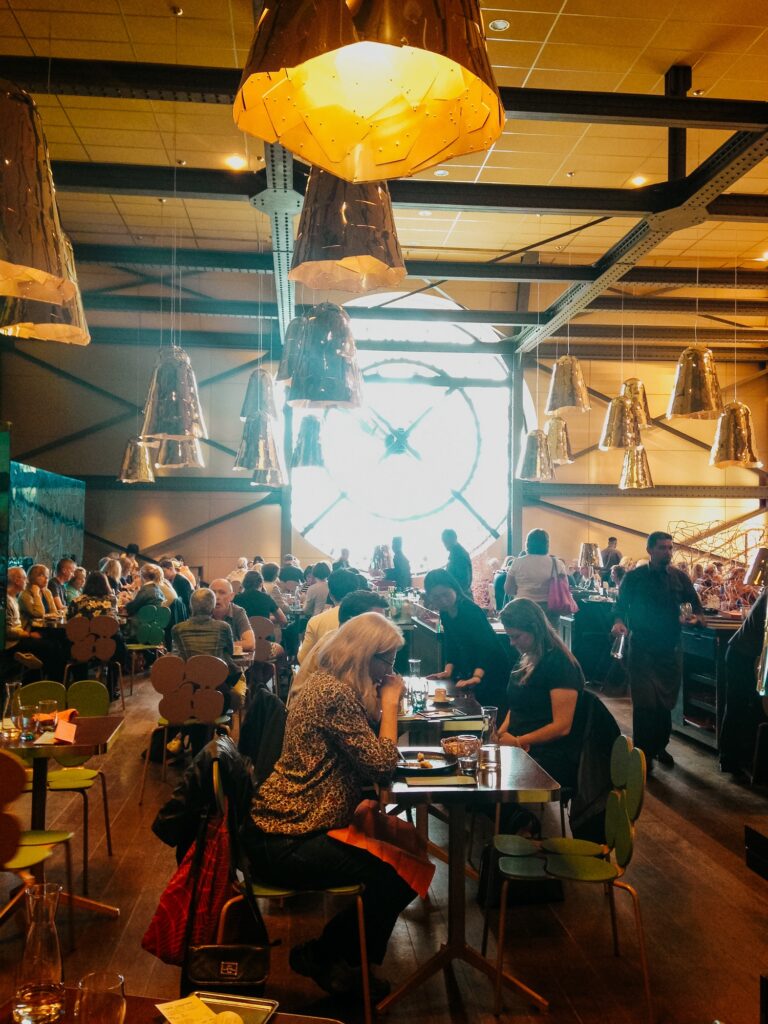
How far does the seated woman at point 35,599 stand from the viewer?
363 inches

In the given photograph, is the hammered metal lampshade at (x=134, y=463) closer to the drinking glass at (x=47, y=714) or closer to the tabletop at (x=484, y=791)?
the drinking glass at (x=47, y=714)

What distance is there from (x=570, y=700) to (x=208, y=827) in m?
1.94

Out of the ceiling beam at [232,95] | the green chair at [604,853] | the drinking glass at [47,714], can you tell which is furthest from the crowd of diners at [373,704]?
the ceiling beam at [232,95]

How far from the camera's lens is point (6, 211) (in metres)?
1.75

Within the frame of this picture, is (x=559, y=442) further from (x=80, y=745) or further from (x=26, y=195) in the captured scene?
(x=26, y=195)

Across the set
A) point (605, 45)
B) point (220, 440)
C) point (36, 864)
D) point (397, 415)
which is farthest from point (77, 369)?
point (36, 864)

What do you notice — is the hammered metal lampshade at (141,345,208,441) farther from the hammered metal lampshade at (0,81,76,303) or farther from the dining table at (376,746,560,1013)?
the hammered metal lampshade at (0,81,76,303)

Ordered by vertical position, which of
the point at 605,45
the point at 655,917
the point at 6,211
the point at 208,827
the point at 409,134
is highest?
the point at 605,45

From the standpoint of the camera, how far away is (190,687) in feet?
17.6

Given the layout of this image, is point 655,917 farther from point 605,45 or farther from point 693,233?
point 693,233

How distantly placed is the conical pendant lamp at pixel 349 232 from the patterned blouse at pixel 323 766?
1.51 metres

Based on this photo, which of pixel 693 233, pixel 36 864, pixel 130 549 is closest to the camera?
pixel 36 864

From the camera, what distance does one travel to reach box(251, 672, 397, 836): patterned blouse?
3.16 m

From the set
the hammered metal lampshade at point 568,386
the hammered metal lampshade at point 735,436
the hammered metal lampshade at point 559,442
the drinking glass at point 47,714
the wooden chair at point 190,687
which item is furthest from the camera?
the hammered metal lampshade at point 559,442
